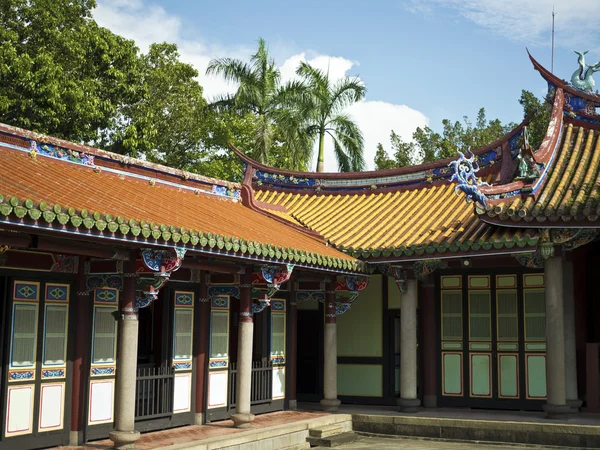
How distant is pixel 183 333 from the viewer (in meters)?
12.4

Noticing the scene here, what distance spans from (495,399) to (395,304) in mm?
2604

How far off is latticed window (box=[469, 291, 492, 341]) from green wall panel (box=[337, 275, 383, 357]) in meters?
1.81

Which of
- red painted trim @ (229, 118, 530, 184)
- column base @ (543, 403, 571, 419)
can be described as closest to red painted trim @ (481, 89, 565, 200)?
red painted trim @ (229, 118, 530, 184)

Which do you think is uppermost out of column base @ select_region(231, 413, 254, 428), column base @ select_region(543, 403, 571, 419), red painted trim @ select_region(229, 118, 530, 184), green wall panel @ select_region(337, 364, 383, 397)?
red painted trim @ select_region(229, 118, 530, 184)

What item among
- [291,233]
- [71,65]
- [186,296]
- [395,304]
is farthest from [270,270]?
[71,65]

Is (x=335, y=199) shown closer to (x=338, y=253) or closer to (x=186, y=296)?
(x=338, y=253)

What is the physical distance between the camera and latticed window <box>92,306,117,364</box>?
1082 centimetres

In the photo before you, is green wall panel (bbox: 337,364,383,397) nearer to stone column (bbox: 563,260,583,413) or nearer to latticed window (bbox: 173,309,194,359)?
stone column (bbox: 563,260,583,413)

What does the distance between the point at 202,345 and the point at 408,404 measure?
3.99m

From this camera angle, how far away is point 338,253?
1419cm

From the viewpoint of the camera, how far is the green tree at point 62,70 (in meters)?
22.9

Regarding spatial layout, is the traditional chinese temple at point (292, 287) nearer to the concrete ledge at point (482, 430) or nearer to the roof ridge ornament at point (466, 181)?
the roof ridge ornament at point (466, 181)

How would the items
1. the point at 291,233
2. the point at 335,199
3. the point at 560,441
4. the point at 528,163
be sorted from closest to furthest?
the point at 560,441 < the point at 528,163 < the point at 291,233 < the point at 335,199

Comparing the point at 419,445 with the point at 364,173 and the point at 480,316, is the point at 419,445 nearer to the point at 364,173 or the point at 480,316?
the point at 480,316
